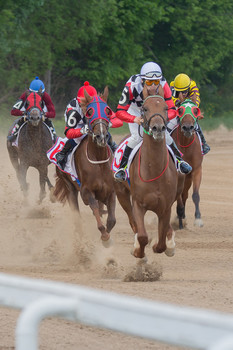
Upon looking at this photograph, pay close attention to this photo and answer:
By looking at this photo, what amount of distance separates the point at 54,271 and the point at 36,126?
5.45 metres

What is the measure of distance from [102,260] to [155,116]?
243cm

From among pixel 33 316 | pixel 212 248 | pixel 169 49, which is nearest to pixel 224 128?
pixel 169 49

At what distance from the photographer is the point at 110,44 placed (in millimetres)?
35281

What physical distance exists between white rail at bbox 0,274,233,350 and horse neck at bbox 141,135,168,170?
491cm

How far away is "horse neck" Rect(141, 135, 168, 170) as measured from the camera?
8.11m

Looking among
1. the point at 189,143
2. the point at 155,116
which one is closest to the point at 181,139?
the point at 189,143

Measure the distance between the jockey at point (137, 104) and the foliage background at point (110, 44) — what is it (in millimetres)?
20647

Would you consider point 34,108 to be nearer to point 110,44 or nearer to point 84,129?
point 84,129

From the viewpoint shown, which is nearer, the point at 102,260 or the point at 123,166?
the point at 123,166

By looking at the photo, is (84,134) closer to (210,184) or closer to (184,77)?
(184,77)

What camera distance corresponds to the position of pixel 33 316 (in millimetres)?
2939

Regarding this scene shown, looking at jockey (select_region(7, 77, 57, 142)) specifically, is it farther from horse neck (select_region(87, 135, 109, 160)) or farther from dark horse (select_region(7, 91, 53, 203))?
horse neck (select_region(87, 135, 109, 160))

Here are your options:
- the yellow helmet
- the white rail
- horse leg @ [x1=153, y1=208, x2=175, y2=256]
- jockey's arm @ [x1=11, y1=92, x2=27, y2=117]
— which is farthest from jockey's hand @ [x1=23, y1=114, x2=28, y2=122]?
the white rail

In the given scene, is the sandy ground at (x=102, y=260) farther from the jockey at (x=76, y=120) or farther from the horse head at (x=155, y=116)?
the horse head at (x=155, y=116)
